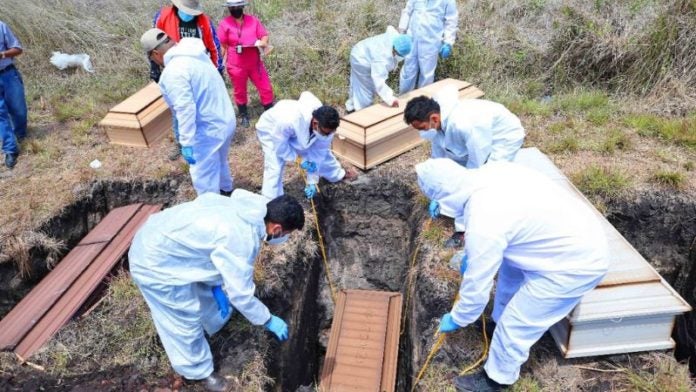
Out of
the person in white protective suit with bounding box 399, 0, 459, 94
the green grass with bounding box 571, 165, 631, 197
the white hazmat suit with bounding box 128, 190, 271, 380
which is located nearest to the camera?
the white hazmat suit with bounding box 128, 190, 271, 380

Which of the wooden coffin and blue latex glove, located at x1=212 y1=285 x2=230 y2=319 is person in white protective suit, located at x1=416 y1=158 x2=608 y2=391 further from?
blue latex glove, located at x1=212 y1=285 x2=230 y2=319

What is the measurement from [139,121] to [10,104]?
5.40 ft

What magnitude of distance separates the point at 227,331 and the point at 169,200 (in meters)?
2.18

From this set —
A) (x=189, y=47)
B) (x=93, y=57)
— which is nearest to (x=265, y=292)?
(x=189, y=47)

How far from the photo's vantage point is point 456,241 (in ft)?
13.5

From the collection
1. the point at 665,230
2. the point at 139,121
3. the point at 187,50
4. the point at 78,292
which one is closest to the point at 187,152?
the point at 187,50

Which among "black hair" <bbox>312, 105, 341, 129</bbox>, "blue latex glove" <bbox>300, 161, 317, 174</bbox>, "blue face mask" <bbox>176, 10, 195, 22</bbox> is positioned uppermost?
"blue face mask" <bbox>176, 10, 195, 22</bbox>

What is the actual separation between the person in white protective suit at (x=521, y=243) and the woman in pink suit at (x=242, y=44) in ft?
11.8

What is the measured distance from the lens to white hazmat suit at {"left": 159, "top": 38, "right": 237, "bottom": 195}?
12.8 feet

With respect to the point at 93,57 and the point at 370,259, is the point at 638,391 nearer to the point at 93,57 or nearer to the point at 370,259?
the point at 370,259

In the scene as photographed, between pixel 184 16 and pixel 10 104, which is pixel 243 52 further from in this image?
pixel 10 104

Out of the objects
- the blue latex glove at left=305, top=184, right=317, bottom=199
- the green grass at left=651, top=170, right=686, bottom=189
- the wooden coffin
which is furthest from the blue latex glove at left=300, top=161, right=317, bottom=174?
the green grass at left=651, top=170, right=686, bottom=189

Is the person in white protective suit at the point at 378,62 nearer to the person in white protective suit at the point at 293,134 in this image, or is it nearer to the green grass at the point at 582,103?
the person in white protective suit at the point at 293,134

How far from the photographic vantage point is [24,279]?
444cm
